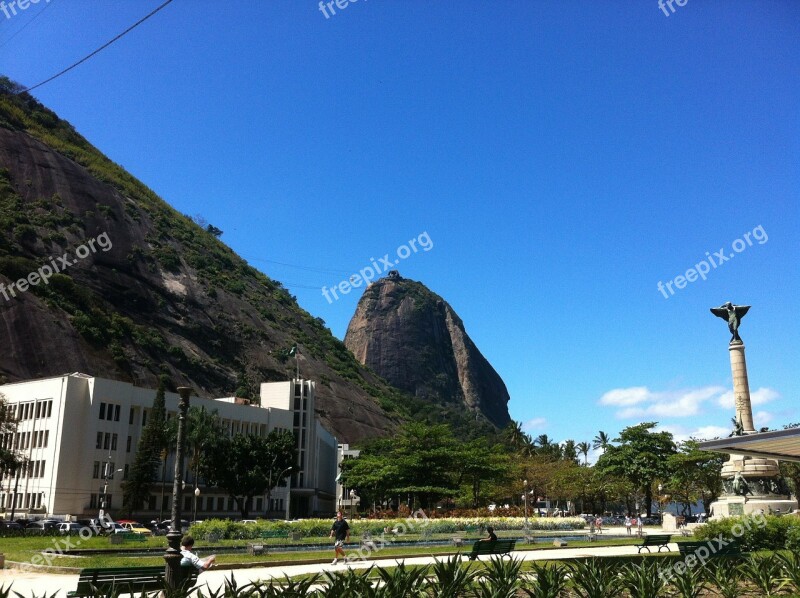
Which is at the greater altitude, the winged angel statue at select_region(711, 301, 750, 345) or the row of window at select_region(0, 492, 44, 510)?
the winged angel statue at select_region(711, 301, 750, 345)

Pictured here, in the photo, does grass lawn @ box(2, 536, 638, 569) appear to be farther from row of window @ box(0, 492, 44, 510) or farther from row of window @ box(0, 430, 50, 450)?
row of window @ box(0, 430, 50, 450)

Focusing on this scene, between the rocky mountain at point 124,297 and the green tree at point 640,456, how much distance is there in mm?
61522

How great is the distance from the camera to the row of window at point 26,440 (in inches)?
2244

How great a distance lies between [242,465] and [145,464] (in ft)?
28.8

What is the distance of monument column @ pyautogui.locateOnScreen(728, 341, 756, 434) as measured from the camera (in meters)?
41.3

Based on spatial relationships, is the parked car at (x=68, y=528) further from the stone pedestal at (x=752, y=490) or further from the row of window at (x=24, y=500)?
the stone pedestal at (x=752, y=490)

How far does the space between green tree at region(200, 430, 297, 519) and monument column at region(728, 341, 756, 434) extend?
40306 millimetres

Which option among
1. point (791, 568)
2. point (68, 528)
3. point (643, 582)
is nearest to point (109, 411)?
point (68, 528)

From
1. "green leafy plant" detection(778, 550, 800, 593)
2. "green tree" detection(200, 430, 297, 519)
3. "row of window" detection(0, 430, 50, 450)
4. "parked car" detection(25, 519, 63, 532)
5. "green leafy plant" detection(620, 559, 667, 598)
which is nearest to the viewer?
"green leafy plant" detection(620, 559, 667, 598)

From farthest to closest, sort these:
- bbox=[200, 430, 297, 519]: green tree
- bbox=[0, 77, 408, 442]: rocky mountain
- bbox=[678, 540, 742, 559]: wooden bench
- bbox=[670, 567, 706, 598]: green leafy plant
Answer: bbox=[0, 77, 408, 442]: rocky mountain → bbox=[200, 430, 297, 519]: green tree → bbox=[678, 540, 742, 559]: wooden bench → bbox=[670, 567, 706, 598]: green leafy plant

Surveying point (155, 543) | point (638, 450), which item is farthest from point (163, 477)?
point (638, 450)

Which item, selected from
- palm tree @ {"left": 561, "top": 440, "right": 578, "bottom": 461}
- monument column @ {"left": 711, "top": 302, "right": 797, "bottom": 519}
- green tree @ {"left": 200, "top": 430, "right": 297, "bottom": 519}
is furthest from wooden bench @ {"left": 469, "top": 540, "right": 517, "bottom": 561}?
palm tree @ {"left": 561, "top": 440, "right": 578, "bottom": 461}

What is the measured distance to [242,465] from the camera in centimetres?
6184

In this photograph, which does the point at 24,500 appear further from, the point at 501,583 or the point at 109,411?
the point at 501,583
